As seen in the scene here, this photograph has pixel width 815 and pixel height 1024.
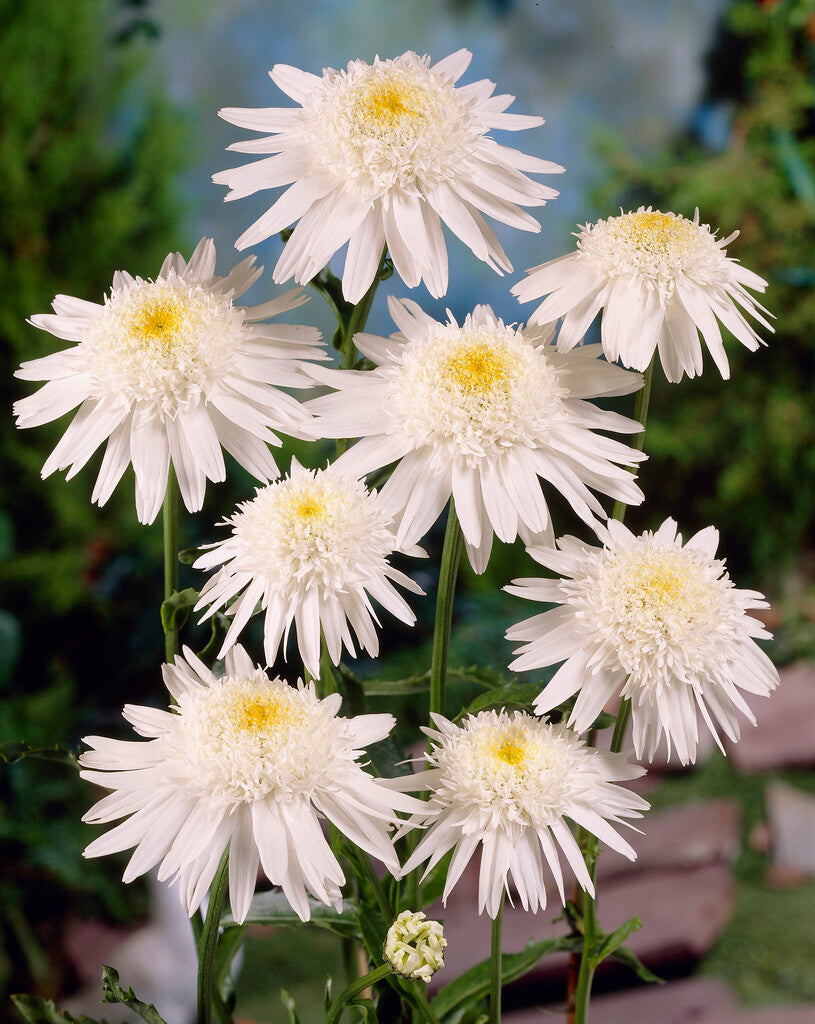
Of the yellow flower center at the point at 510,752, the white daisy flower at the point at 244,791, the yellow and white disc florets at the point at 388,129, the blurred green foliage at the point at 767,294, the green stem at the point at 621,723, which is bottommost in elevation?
the white daisy flower at the point at 244,791

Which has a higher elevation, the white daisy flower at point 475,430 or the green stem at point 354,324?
the green stem at point 354,324

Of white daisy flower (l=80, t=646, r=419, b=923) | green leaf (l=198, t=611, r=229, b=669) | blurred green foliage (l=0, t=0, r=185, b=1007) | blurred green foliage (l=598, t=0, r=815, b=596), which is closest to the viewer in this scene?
white daisy flower (l=80, t=646, r=419, b=923)

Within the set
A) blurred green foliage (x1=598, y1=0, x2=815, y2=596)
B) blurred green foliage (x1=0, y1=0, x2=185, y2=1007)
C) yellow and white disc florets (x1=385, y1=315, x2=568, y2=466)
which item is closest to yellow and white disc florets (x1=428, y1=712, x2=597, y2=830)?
yellow and white disc florets (x1=385, y1=315, x2=568, y2=466)

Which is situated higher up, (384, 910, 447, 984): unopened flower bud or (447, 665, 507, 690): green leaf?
(447, 665, 507, 690): green leaf

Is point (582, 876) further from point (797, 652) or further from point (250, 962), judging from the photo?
point (797, 652)

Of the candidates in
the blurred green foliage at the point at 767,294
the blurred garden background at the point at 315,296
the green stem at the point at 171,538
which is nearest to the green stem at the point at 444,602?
the green stem at the point at 171,538

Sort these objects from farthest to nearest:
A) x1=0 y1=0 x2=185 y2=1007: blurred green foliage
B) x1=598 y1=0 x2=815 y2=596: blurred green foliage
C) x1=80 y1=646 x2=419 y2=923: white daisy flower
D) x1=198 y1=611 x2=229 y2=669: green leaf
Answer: x1=598 y1=0 x2=815 y2=596: blurred green foliage, x1=0 y1=0 x2=185 y2=1007: blurred green foliage, x1=198 y1=611 x2=229 y2=669: green leaf, x1=80 y1=646 x2=419 y2=923: white daisy flower

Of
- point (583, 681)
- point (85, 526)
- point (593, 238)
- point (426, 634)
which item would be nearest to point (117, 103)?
point (85, 526)

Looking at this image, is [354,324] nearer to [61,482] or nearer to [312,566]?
[312,566]

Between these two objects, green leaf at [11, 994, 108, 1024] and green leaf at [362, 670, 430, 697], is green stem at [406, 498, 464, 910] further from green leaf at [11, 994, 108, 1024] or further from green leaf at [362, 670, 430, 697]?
green leaf at [11, 994, 108, 1024]

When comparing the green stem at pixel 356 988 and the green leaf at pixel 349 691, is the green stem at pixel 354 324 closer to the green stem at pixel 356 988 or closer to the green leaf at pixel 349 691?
the green leaf at pixel 349 691
